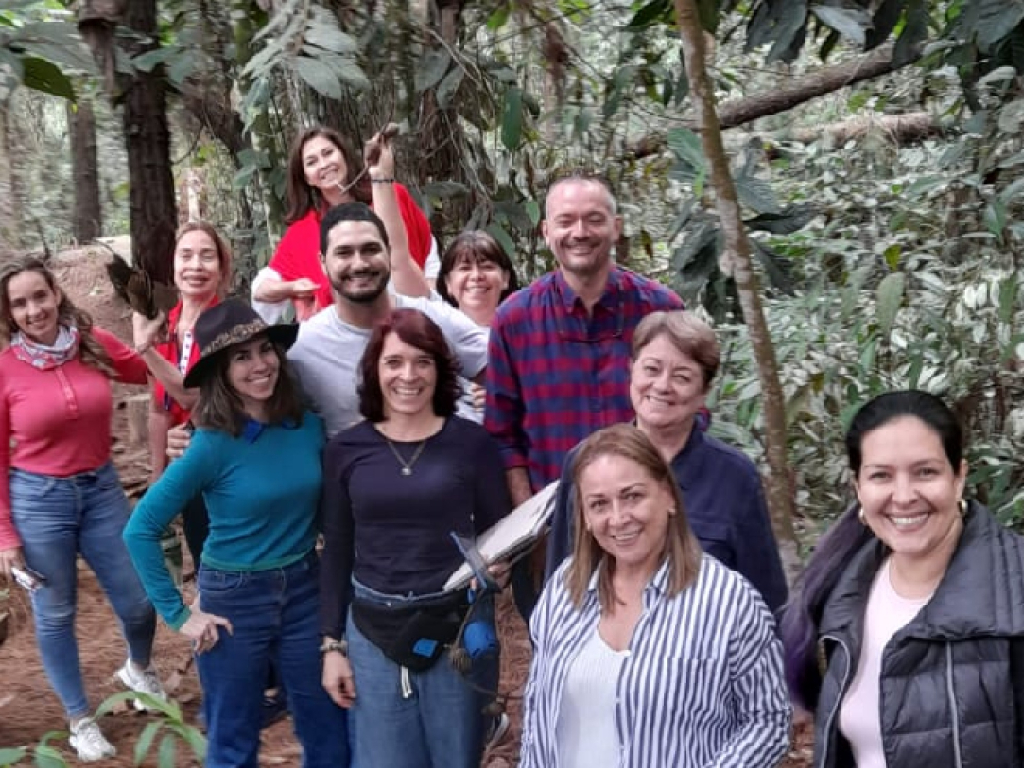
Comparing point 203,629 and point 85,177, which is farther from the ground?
point 85,177

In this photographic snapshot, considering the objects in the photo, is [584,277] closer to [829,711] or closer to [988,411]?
[829,711]

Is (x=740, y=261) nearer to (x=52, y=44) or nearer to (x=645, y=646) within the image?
(x=645, y=646)

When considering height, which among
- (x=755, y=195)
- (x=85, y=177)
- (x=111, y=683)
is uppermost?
(x=85, y=177)

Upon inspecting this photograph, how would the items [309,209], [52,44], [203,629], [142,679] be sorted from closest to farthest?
[52,44] → [203,629] → [309,209] → [142,679]

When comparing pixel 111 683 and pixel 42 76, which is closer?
pixel 42 76

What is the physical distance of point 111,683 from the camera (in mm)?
4801

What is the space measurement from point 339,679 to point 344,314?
910 mm

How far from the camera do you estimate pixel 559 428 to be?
118 inches

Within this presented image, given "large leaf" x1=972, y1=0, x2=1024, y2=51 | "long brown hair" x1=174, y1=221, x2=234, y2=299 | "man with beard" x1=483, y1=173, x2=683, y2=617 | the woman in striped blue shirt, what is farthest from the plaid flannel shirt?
"long brown hair" x1=174, y1=221, x2=234, y2=299

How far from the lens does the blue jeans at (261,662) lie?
3.10 meters

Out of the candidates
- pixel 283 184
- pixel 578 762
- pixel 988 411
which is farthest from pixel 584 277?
pixel 283 184

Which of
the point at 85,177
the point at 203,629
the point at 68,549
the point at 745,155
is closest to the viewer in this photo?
the point at 203,629

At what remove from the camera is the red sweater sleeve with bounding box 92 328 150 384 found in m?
3.99

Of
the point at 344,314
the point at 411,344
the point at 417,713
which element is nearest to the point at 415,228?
the point at 344,314
